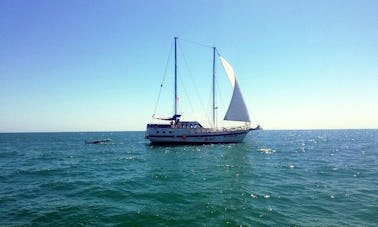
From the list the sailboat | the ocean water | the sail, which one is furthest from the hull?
the ocean water

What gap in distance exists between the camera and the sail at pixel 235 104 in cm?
6016

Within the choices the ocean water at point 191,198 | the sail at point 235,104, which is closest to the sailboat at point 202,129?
the sail at point 235,104

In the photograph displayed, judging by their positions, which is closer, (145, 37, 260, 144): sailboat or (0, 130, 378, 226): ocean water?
(0, 130, 378, 226): ocean water

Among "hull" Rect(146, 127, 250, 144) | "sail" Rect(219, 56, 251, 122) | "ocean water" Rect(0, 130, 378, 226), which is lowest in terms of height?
"ocean water" Rect(0, 130, 378, 226)

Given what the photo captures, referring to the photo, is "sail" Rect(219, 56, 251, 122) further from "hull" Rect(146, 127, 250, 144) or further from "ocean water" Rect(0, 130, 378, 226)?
"ocean water" Rect(0, 130, 378, 226)

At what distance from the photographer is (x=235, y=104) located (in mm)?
60250

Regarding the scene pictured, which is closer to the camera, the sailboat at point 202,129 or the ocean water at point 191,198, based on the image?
the ocean water at point 191,198

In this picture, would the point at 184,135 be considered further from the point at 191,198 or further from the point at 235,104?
the point at 191,198

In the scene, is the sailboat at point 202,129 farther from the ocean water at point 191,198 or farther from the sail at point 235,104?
the ocean water at point 191,198

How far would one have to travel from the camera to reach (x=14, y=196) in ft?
59.3

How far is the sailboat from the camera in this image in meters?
58.9

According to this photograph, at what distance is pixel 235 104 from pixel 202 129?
320 inches

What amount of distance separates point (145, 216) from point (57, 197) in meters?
6.81

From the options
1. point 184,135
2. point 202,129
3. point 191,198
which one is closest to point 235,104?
point 202,129
